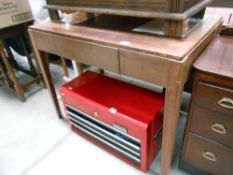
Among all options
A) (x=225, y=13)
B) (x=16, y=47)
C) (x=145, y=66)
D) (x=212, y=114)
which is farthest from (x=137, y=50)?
(x=16, y=47)

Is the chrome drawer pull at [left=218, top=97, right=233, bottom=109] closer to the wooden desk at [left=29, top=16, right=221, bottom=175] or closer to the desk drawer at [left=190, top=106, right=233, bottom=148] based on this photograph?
the desk drawer at [left=190, top=106, right=233, bottom=148]

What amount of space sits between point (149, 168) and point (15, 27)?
1606 millimetres

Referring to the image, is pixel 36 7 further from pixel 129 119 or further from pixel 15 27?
pixel 129 119

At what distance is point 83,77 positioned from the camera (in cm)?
140

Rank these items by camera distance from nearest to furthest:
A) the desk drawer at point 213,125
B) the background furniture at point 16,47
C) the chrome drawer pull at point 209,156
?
the desk drawer at point 213,125, the chrome drawer pull at point 209,156, the background furniture at point 16,47

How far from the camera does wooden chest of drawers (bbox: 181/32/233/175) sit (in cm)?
76

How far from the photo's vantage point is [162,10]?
31.2 inches

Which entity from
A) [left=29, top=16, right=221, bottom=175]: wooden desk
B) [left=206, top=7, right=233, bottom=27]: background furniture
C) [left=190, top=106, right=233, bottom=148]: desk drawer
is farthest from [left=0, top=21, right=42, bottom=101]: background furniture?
[left=190, top=106, right=233, bottom=148]: desk drawer

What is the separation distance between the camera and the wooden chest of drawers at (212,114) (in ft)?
2.49

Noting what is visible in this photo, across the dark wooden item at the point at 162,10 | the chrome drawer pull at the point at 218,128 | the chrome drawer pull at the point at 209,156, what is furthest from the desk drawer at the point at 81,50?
the chrome drawer pull at the point at 209,156

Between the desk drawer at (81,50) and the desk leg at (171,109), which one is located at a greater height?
the desk drawer at (81,50)

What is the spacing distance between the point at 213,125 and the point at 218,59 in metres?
0.30

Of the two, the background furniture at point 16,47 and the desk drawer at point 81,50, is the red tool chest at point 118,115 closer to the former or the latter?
the desk drawer at point 81,50

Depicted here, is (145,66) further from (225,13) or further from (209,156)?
(225,13)
